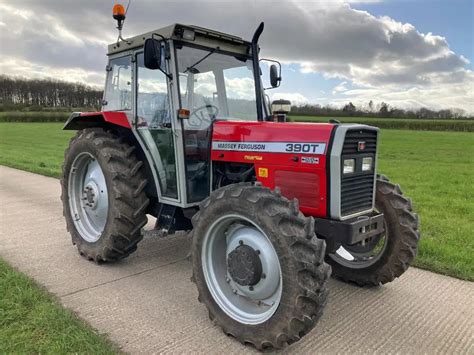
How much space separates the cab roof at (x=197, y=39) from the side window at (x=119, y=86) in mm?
150

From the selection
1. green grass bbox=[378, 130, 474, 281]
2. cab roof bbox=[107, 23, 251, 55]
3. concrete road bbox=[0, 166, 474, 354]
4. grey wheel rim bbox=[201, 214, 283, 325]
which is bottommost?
concrete road bbox=[0, 166, 474, 354]

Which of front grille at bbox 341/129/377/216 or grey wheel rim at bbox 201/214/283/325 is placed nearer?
grey wheel rim at bbox 201/214/283/325

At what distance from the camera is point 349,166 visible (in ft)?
10.4

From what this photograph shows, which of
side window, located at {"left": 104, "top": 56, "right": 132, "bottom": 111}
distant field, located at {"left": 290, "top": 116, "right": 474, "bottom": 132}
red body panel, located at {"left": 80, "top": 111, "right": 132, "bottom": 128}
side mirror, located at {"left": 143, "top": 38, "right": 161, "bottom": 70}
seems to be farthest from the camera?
distant field, located at {"left": 290, "top": 116, "right": 474, "bottom": 132}

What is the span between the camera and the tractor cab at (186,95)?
3.85 metres

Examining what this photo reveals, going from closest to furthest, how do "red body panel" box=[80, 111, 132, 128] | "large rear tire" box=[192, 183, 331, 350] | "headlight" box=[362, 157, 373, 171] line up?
"large rear tire" box=[192, 183, 331, 350] → "headlight" box=[362, 157, 373, 171] → "red body panel" box=[80, 111, 132, 128]

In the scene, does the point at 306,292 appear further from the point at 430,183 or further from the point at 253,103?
the point at 430,183

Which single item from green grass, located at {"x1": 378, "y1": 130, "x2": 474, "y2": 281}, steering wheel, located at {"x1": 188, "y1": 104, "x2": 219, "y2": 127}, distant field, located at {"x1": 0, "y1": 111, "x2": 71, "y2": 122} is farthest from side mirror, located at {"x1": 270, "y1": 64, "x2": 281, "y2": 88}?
distant field, located at {"x1": 0, "y1": 111, "x2": 71, "y2": 122}

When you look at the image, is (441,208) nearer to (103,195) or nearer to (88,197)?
(103,195)

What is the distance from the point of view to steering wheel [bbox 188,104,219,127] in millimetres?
3945

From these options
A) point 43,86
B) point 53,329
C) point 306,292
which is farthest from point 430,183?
point 43,86

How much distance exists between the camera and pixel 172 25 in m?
3.75

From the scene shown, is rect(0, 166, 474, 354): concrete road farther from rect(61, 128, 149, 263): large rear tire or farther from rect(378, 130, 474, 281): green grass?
rect(378, 130, 474, 281): green grass

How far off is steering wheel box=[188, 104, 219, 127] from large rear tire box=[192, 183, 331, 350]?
3.61 feet
